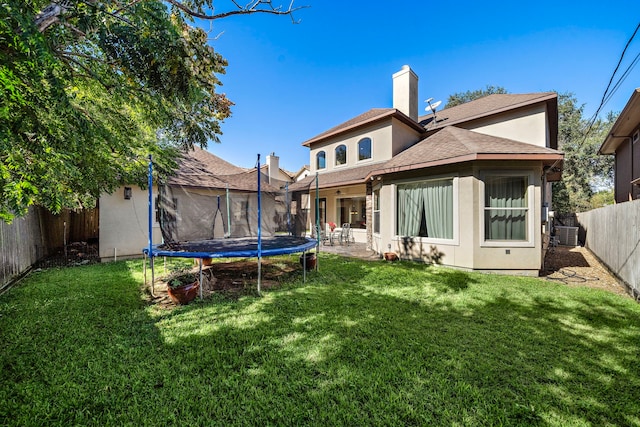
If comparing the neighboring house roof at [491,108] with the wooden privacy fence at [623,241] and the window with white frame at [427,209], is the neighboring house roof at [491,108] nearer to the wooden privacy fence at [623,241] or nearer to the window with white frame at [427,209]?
the wooden privacy fence at [623,241]

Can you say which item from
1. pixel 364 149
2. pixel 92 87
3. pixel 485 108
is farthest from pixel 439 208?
pixel 92 87

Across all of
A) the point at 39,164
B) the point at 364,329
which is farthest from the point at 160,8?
the point at 364,329

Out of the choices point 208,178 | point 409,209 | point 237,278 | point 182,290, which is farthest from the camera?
point 208,178

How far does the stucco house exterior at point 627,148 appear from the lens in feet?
27.5

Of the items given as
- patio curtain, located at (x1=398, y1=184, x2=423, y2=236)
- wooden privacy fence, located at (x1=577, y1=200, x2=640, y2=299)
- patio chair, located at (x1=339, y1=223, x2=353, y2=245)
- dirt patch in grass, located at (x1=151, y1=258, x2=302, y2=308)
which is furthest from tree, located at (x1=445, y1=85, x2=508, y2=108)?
dirt patch in grass, located at (x1=151, y1=258, x2=302, y2=308)

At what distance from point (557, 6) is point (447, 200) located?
282 inches

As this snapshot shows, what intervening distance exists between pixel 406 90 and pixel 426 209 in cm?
718

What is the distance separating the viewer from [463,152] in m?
7.20

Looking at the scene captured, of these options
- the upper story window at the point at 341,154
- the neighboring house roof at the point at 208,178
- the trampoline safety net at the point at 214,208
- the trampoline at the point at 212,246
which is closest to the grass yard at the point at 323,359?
the trampoline at the point at 212,246

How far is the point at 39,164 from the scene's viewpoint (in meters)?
3.26

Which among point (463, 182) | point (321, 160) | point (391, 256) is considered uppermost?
point (321, 160)

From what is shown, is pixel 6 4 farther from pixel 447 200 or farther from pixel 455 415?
pixel 447 200

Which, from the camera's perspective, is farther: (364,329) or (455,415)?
(364,329)

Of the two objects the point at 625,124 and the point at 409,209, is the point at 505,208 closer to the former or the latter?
the point at 409,209
